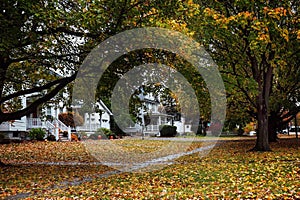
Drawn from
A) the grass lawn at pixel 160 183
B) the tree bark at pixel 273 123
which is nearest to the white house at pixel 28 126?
the grass lawn at pixel 160 183

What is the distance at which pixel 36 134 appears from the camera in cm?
2756

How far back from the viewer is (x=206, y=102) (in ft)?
61.4

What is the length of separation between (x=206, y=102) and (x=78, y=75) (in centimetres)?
913

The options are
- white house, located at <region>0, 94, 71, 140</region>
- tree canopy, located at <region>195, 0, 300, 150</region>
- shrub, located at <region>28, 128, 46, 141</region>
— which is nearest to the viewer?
tree canopy, located at <region>195, 0, 300, 150</region>

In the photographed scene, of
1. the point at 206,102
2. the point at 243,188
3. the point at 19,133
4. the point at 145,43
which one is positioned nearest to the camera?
the point at 243,188

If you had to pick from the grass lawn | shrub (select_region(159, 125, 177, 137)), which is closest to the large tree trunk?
the grass lawn

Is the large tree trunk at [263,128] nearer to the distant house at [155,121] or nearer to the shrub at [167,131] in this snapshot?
the shrub at [167,131]

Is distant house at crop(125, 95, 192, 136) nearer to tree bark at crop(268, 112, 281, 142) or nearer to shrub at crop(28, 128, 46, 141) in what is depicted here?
shrub at crop(28, 128, 46, 141)

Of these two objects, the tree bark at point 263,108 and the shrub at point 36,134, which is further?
the shrub at point 36,134

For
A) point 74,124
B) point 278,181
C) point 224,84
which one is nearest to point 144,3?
point 278,181

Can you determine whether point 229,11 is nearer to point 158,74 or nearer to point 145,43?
point 158,74

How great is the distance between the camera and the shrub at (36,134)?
90.2 ft

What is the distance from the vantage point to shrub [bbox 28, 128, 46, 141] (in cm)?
2748

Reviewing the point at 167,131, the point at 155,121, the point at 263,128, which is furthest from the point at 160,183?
the point at 155,121
